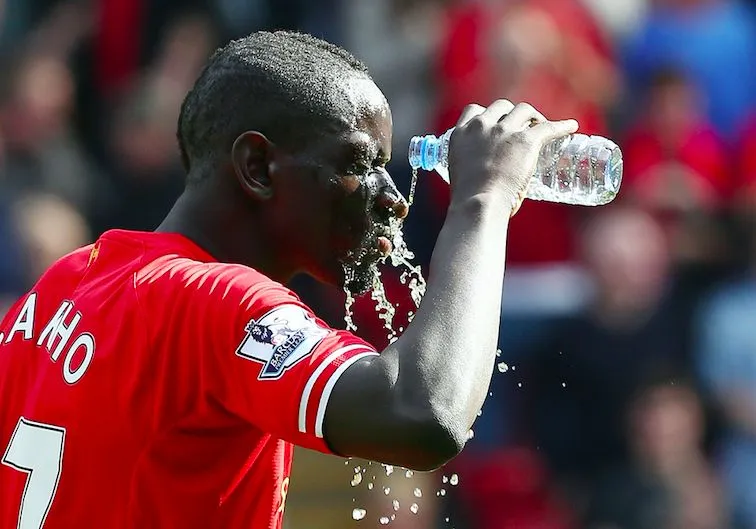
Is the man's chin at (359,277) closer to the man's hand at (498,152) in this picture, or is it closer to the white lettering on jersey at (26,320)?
the man's hand at (498,152)

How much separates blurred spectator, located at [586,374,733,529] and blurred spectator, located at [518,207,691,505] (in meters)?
0.09

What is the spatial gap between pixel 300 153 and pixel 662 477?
5212 mm

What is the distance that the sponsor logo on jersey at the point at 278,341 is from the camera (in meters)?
2.81

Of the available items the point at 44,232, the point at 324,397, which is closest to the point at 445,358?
the point at 324,397

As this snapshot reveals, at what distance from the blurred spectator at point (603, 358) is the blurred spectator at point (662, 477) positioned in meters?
0.09

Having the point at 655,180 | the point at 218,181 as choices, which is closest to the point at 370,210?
the point at 218,181

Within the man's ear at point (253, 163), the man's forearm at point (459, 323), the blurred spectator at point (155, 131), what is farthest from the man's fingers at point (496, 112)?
the blurred spectator at point (155, 131)

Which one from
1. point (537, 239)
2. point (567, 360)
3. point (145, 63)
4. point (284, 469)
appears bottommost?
point (284, 469)

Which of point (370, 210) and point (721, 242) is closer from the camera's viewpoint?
point (370, 210)

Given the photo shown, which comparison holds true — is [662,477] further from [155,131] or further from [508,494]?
[155,131]

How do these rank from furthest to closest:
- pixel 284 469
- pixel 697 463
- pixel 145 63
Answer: pixel 145 63
pixel 697 463
pixel 284 469

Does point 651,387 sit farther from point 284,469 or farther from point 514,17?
point 284,469

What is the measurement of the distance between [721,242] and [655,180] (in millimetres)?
512

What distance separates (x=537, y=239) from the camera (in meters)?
8.41
